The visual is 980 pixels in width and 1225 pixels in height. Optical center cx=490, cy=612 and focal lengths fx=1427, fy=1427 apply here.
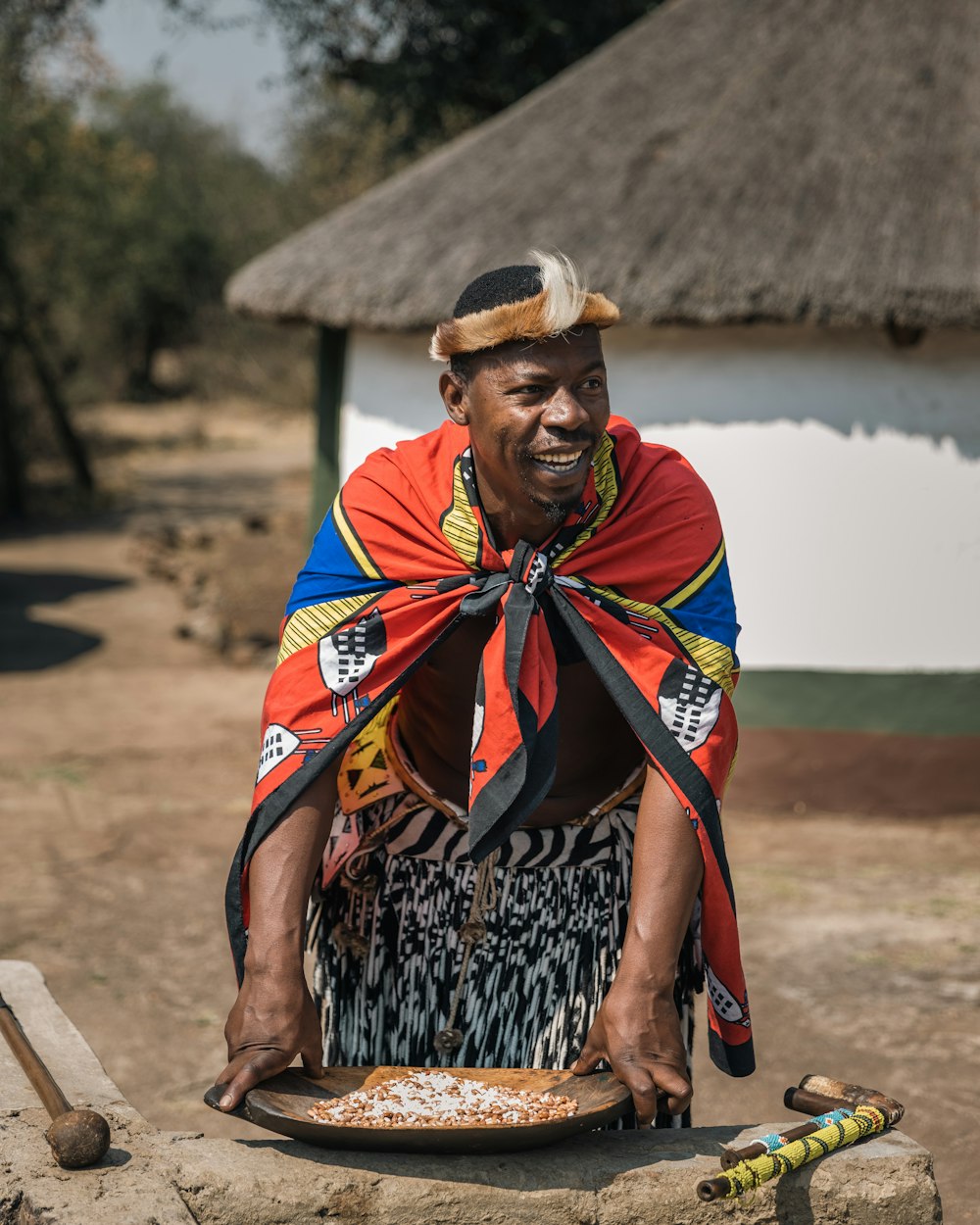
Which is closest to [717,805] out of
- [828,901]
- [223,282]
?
[828,901]

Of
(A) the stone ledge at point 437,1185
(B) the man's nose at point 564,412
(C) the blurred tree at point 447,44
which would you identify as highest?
(C) the blurred tree at point 447,44

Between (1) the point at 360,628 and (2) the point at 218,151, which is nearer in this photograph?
(1) the point at 360,628

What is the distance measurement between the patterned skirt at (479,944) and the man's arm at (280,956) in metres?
0.28

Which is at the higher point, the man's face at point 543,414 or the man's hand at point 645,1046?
the man's face at point 543,414

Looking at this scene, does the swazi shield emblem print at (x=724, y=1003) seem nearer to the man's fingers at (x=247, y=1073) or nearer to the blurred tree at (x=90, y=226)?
the man's fingers at (x=247, y=1073)

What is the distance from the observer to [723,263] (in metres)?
6.09

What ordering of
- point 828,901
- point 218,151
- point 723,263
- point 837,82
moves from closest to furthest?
point 828,901, point 723,263, point 837,82, point 218,151

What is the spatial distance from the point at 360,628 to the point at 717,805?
63 cm

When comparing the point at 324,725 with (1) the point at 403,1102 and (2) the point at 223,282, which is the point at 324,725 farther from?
(2) the point at 223,282

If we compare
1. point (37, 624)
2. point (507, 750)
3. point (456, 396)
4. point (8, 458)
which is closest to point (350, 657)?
point (507, 750)

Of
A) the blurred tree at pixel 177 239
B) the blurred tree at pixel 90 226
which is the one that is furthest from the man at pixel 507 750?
the blurred tree at pixel 177 239

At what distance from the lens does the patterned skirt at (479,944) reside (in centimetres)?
246

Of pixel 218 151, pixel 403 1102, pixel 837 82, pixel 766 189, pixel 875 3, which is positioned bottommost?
pixel 403 1102

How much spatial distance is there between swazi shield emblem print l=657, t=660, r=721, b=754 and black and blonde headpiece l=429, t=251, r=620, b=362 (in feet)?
1.82
